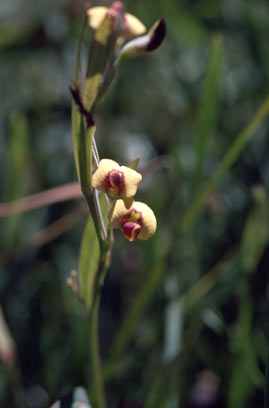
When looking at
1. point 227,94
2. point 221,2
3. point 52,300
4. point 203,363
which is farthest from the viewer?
point 221,2

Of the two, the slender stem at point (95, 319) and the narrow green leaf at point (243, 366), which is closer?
the slender stem at point (95, 319)

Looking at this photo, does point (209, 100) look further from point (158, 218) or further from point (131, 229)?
point (131, 229)

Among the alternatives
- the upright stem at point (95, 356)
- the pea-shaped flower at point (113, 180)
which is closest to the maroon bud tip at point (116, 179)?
the pea-shaped flower at point (113, 180)

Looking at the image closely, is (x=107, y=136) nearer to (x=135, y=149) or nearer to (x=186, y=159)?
(x=135, y=149)

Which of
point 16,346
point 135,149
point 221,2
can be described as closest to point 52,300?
point 16,346

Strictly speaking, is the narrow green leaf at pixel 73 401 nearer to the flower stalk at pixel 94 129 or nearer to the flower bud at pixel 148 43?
the flower stalk at pixel 94 129

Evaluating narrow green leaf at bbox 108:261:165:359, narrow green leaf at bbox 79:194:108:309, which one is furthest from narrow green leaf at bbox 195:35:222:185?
narrow green leaf at bbox 79:194:108:309
